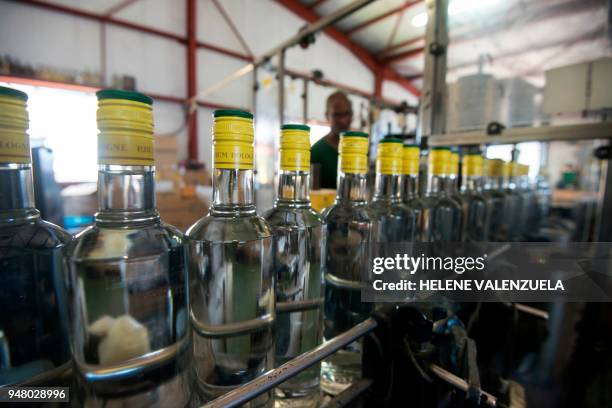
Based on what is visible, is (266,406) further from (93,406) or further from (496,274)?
(496,274)

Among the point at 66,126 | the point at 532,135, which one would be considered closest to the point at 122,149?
the point at 532,135

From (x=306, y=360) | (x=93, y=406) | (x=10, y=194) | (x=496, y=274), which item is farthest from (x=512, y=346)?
(x=10, y=194)

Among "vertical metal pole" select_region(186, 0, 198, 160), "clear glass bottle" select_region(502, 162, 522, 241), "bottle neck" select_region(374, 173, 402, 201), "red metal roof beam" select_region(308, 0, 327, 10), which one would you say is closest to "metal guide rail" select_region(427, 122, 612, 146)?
"clear glass bottle" select_region(502, 162, 522, 241)

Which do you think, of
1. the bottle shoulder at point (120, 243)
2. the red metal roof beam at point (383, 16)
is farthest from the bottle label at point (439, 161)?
the red metal roof beam at point (383, 16)

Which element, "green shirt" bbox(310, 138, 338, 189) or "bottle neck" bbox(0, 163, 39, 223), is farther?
"green shirt" bbox(310, 138, 338, 189)

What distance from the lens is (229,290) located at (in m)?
0.33

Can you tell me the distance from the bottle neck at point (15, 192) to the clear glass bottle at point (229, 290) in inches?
5.8

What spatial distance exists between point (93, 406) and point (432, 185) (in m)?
0.70

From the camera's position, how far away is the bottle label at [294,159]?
15.2 inches

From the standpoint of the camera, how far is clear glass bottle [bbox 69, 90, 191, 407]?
25 centimetres

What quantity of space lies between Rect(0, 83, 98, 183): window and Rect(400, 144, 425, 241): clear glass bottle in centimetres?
368

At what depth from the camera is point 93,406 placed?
10.3 inches

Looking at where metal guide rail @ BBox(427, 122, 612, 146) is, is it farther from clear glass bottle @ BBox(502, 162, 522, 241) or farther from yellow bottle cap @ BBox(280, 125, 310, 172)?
yellow bottle cap @ BBox(280, 125, 310, 172)

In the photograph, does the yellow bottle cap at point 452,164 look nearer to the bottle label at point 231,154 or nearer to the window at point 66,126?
the bottle label at point 231,154
